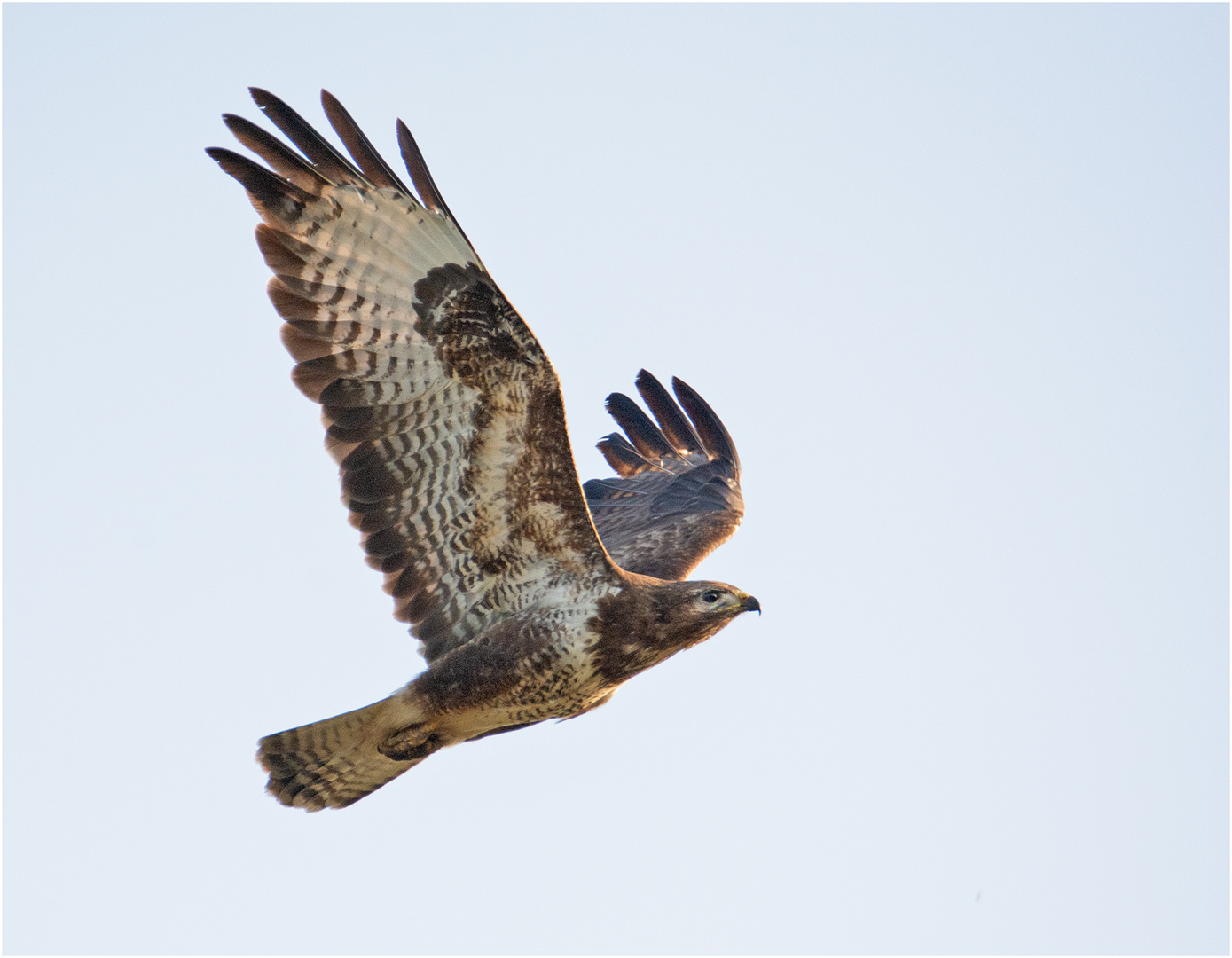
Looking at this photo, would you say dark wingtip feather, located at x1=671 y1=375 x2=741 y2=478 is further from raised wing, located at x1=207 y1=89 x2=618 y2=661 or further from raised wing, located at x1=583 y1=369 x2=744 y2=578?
raised wing, located at x1=207 y1=89 x2=618 y2=661

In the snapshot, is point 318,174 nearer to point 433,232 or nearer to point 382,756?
point 433,232

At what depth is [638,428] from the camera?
446 inches

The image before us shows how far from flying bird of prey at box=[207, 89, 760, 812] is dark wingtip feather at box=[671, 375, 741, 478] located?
3506 mm

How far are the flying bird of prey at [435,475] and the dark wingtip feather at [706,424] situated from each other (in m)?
3.51

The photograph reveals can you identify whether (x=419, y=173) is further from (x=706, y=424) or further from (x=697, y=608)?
(x=706, y=424)

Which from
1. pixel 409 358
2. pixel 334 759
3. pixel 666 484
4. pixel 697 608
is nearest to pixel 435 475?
pixel 409 358

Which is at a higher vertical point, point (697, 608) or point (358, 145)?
point (358, 145)

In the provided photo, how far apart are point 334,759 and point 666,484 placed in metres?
3.74

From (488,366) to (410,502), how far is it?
2.73 ft

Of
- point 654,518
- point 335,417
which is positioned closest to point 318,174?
point 335,417

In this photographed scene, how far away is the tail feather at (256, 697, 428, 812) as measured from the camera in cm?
784

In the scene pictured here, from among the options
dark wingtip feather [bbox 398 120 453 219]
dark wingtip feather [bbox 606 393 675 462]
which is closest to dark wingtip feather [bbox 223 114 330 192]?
dark wingtip feather [bbox 398 120 453 219]

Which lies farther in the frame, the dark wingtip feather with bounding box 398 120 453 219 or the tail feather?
the tail feather

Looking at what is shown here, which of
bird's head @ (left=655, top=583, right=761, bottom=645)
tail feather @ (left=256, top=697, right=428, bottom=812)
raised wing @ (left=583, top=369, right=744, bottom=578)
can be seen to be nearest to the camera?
bird's head @ (left=655, top=583, right=761, bottom=645)
